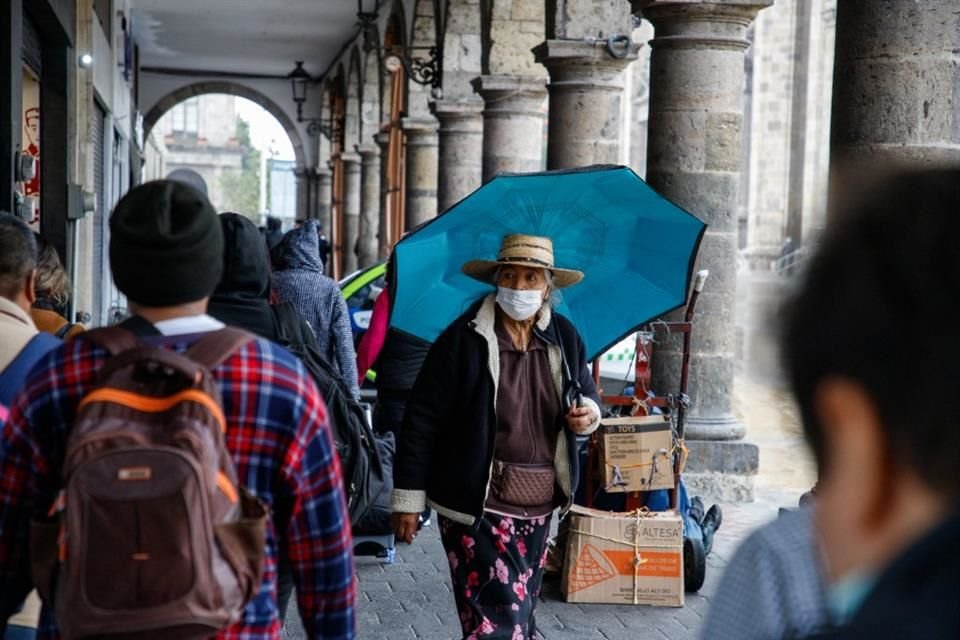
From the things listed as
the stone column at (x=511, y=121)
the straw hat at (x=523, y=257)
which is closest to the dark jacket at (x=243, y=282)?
the straw hat at (x=523, y=257)

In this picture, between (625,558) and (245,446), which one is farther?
(625,558)

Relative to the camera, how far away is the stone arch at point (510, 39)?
1319cm

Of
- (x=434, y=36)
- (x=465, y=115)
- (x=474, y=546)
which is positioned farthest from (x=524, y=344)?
(x=434, y=36)

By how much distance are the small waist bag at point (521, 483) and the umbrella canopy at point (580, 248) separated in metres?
1.10

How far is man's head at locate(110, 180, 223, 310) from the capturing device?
90.9 inches

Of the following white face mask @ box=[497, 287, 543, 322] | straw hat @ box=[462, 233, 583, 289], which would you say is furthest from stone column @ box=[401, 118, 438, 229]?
white face mask @ box=[497, 287, 543, 322]

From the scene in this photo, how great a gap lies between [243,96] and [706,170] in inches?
Result: 1154

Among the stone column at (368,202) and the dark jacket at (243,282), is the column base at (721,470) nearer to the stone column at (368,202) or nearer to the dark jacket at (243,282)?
the dark jacket at (243,282)

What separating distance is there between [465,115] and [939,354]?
1480 cm

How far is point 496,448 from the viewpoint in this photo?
4473mm

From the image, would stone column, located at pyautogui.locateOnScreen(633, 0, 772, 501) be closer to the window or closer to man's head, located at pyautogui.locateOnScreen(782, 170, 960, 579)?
man's head, located at pyautogui.locateOnScreen(782, 170, 960, 579)

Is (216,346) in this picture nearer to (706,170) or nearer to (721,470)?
(706,170)

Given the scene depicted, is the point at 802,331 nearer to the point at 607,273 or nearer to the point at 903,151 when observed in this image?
the point at 903,151

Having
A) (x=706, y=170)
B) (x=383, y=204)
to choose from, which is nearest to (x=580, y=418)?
(x=706, y=170)
